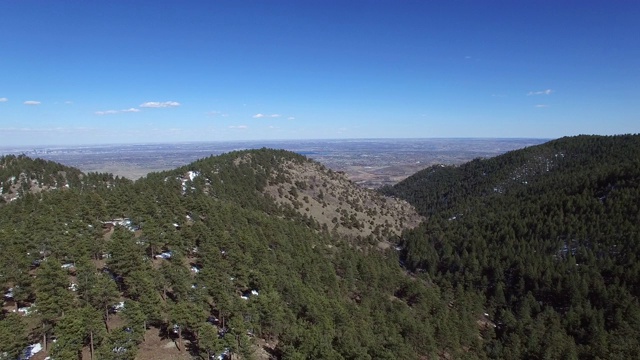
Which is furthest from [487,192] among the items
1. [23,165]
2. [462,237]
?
Answer: [23,165]

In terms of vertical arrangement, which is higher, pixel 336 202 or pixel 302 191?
pixel 302 191

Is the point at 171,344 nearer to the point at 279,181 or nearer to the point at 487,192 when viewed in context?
the point at 279,181

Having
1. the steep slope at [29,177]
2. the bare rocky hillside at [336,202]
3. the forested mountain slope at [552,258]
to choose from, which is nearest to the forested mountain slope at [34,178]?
the steep slope at [29,177]

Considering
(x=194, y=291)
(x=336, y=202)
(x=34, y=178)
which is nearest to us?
(x=194, y=291)

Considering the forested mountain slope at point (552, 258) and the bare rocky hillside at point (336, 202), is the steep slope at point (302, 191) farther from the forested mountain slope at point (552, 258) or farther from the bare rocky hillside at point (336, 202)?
the forested mountain slope at point (552, 258)

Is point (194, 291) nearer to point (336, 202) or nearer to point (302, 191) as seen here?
point (302, 191)

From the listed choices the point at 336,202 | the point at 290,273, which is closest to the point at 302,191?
the point at 336,202
